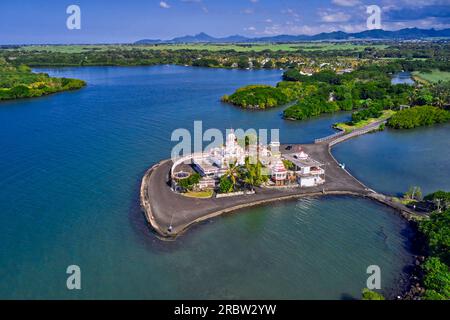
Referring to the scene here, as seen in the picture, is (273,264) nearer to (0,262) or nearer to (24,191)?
(0,262)

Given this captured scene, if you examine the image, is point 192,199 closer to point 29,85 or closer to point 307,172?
point 307,172

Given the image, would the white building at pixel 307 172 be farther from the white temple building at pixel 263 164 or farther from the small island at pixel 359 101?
the small island at pixel 359 101

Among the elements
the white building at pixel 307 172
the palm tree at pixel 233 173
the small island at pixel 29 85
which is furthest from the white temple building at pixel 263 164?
the small island at pixel 29 85

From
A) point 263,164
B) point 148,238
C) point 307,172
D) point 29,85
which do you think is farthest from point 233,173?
point 29,85

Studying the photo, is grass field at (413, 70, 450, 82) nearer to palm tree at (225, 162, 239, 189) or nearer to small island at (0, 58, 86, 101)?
palm tree at (225, 162, 239, 189)

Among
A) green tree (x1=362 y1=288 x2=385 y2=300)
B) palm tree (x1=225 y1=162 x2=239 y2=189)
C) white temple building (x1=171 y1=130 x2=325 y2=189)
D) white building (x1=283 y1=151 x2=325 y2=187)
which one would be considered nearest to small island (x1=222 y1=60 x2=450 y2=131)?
white building (x1=283 y1=151 x2=325 y2=187)
